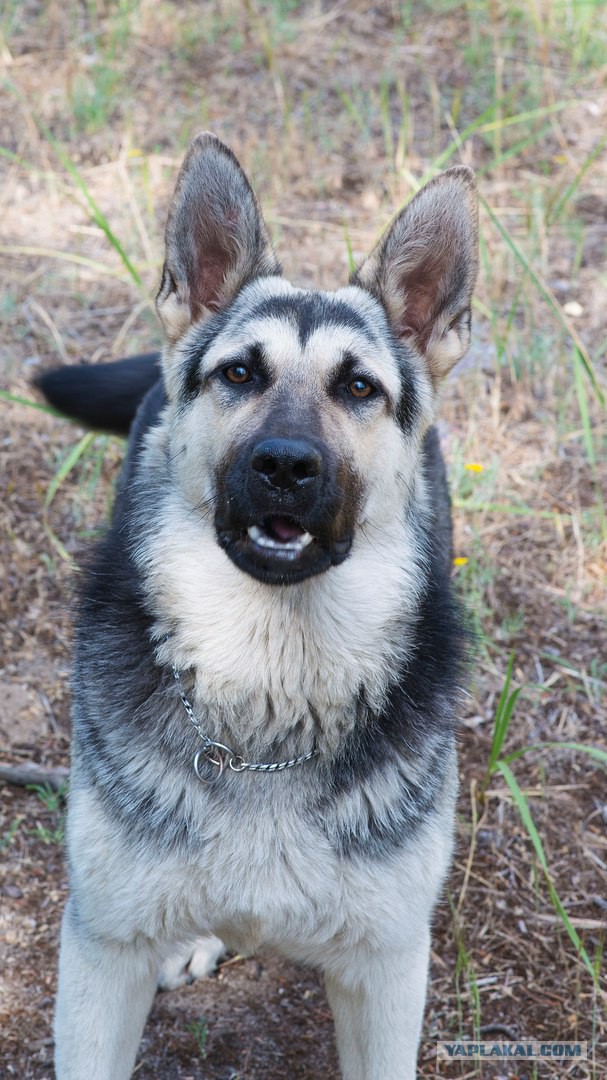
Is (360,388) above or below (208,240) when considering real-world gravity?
below

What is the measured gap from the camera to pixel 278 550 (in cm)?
258

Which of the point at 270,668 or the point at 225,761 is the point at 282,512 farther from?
the point at 225,761

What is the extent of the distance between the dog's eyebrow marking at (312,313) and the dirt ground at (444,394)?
92cm

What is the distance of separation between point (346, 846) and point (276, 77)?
239 inches

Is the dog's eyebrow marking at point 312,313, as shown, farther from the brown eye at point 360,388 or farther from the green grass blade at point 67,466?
the green grass blade at point 67,466

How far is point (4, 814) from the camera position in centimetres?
391

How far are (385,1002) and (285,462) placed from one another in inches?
57.5

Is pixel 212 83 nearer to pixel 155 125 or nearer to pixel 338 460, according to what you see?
pixel 155 125

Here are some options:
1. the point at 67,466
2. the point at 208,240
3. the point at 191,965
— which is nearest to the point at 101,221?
the point at 67,466

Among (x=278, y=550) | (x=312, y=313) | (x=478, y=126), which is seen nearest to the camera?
(x=278, y=550)

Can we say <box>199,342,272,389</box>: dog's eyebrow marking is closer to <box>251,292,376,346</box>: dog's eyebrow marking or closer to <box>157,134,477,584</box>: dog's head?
<box>157,134,477,584</box>: dog's head

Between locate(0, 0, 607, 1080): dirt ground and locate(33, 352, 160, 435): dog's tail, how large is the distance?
1.81 feet

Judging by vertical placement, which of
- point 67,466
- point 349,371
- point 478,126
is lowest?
point 67,466
